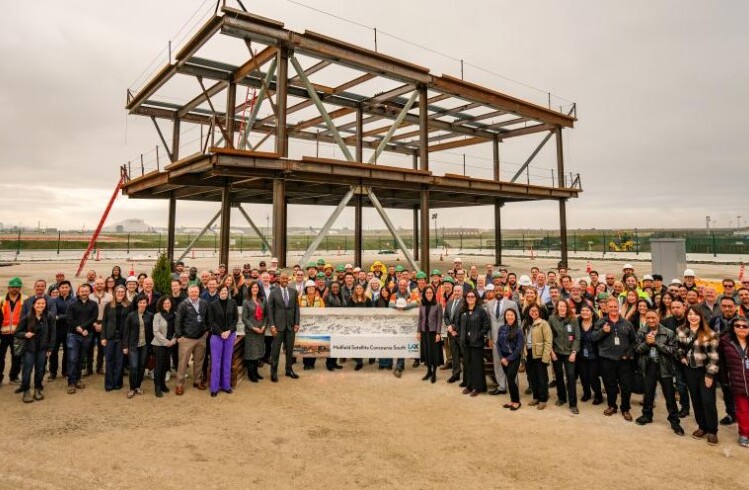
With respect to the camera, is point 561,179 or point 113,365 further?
point 561,179

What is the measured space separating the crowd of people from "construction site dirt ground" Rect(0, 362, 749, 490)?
14.8 inches

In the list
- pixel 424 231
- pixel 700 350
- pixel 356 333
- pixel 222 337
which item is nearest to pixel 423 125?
pixel 424 231

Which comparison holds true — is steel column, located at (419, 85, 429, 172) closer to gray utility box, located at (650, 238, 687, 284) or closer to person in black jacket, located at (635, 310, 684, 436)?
gray utility box, located at (650, 238, 687, 284)

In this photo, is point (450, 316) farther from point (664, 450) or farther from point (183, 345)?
point (183, 345)

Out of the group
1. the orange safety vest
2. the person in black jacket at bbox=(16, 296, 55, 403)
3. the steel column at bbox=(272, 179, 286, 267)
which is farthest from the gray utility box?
the orange safety vest

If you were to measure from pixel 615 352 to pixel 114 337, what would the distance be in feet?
25.7

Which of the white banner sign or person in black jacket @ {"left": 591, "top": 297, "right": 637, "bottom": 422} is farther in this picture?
the white banner sign

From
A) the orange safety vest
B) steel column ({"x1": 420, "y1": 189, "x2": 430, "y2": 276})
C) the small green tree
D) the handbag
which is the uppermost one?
steel column ({"x1": 420, "y1": 189, "x2": 430, "y2": 276})

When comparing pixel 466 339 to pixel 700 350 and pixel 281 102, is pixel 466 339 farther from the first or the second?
pixel 281 102

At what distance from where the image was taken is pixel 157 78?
16.9m

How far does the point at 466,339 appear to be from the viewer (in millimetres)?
6762

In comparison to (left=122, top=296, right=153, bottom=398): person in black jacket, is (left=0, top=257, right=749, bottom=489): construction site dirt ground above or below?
below

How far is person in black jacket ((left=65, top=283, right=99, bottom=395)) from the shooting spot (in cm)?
659

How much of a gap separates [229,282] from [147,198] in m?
18.1
